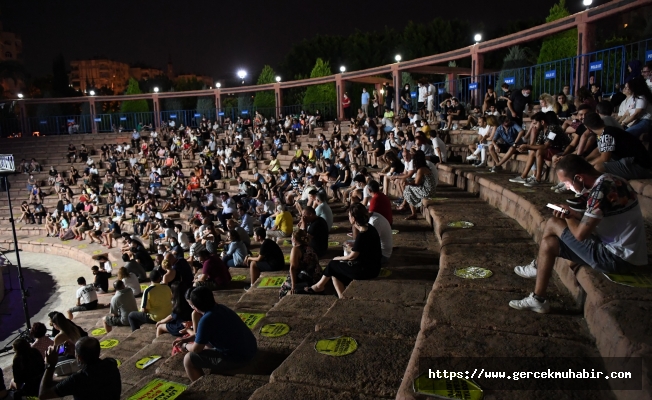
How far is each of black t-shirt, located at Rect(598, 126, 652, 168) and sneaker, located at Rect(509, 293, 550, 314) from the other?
7.76ft

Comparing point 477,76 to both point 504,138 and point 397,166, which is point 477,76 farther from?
point 397,166

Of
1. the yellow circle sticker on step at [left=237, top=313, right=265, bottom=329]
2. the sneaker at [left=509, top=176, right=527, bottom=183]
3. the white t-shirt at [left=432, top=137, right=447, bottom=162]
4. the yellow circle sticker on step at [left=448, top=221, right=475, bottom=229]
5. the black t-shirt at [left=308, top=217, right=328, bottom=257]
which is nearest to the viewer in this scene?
the yellow circle sticker on step at [left=237, top=313, right=265, bottom=329]

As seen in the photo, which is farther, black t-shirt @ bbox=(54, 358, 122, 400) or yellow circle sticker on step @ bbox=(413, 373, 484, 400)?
black t-shirt @ bbox=(54, 358, 122, 400)

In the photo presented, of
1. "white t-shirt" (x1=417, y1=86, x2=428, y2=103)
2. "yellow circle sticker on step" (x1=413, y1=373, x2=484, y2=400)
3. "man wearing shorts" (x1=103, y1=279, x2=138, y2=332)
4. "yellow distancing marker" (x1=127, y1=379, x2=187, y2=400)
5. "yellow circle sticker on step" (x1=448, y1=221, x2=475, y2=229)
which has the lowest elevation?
"man wearing shorts" (x1=103, y1=279, x2=138, y2=332)

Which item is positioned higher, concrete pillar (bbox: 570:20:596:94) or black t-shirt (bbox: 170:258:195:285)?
concrete pillar (bbox: 570:20:596:94)

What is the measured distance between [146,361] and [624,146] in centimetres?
575

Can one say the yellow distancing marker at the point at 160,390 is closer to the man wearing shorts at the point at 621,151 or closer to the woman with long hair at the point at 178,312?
the woman with long hair at the point at 178,312

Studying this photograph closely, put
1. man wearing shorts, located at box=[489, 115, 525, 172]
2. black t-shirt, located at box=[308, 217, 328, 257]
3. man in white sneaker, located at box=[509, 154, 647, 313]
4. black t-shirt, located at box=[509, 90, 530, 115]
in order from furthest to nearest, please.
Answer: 1. black t-shirt, located at box=[509, 90, 530, 115]
2. man wearing shorts, located at box=[489, 115, 525, 172]
3. black t-shirt, located at box=[308, 217, 328, 257]
4. man in white sneaker, located at box=[509, 154, 647, 313]

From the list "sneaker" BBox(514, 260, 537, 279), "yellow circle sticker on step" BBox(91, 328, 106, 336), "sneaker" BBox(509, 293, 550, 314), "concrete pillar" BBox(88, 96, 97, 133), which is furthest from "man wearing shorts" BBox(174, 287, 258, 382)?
"concrete pillar" BBox(88, 96, 97, 133)

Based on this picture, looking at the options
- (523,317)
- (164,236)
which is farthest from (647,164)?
(164,236)

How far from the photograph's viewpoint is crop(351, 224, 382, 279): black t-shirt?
5.16m

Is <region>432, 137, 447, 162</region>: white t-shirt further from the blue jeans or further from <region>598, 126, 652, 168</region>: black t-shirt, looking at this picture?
<region>598, 126, 652, 168</region>: black t-shirt

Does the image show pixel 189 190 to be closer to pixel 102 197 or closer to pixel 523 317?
pixel 102 197

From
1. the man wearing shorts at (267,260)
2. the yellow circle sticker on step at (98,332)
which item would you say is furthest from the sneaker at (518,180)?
the yellow circle sticker on step at (98,332)
